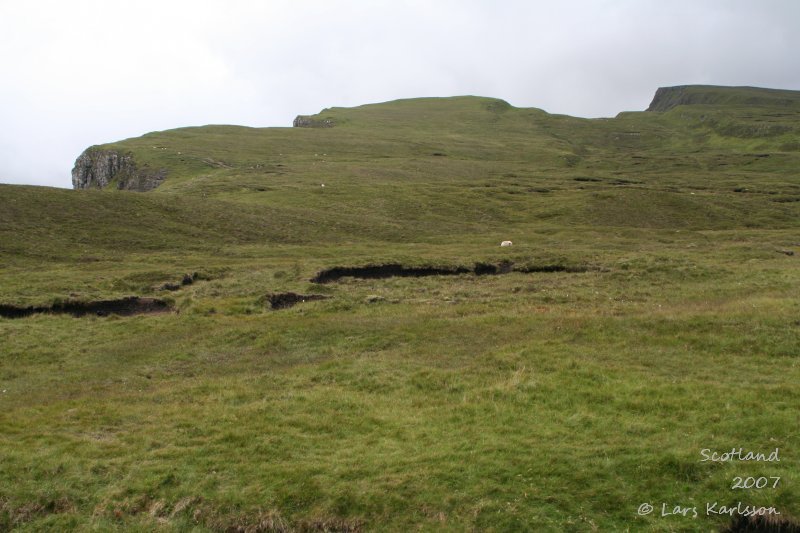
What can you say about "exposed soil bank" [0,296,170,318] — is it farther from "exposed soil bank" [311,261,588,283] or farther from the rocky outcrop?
the rocky outcrop

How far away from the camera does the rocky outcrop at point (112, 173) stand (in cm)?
11962

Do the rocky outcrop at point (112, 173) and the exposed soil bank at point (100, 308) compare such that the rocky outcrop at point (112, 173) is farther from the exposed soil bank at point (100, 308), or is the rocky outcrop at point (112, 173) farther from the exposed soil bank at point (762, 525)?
the exposed soil bank at point (762, 525)

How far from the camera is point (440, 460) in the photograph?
1619 cm

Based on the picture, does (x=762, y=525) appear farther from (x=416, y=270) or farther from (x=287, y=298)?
(x=416, y=270)

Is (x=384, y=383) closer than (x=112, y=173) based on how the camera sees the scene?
Yes

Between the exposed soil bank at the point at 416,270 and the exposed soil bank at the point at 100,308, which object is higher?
the exposed soil bank at the point at 416,270

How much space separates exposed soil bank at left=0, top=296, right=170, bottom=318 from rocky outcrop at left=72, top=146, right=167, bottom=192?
8602 centimetres

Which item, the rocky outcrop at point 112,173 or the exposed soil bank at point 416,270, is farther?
the rocky outcrop at point 112,173

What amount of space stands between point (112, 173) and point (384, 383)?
12946cm

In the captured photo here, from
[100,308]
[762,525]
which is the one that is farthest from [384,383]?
[100,308]

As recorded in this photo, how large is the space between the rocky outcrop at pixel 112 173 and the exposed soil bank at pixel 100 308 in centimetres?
8602

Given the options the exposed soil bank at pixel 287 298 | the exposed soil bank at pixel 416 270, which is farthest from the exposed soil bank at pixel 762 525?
the exposed soil bank at pixel 416 270

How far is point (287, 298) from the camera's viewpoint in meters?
38.2

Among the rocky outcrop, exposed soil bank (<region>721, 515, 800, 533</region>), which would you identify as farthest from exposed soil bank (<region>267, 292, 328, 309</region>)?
the rocky outcrop
